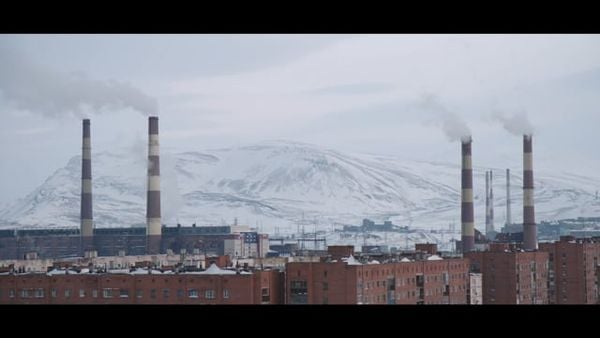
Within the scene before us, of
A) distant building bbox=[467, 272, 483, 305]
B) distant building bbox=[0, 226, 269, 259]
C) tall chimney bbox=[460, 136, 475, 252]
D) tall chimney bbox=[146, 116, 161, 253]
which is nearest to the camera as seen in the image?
distant building bbox=[467, 272, 483, 305]

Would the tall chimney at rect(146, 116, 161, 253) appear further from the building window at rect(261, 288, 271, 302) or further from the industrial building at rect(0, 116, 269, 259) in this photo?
the building window at rect(261, 288, 271, 302)

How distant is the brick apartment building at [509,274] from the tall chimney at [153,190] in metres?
9.46

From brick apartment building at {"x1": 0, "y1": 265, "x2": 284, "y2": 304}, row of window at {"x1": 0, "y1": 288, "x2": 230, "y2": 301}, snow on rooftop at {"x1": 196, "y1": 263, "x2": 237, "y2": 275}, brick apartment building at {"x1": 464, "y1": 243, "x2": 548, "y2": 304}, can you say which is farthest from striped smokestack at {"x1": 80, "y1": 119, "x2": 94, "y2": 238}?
snow on rooftop at {"x1": 196, "y1": 263, "x2": 237, "y2": 275}

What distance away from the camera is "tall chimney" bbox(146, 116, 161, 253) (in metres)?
29.0

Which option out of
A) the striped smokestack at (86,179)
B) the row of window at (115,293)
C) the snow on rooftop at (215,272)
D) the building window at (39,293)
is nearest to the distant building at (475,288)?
the row of window at (115,293)

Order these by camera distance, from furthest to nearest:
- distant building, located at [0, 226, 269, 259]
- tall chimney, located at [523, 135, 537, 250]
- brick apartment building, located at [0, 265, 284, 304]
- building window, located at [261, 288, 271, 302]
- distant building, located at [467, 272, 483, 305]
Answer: distant building, located at [0, 226, 269, 259] < tall chimney, located at [523, 135, 537, 250] < distant building, located at [467, 272, 483, 305] < building window, located at [261, 288, 271, 302] < brick apartment building, located at [0, 265, 284, 304]

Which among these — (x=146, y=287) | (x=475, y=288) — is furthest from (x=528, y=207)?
(x=146, y=287)

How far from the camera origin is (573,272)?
23922mm

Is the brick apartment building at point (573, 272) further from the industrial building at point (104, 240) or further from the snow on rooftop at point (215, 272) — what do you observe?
the industrial building at point (104, 240)

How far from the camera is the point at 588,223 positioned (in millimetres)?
64625

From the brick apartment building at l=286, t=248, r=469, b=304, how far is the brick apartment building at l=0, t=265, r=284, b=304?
1.90 ft

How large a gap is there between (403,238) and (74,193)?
67.8 feet
